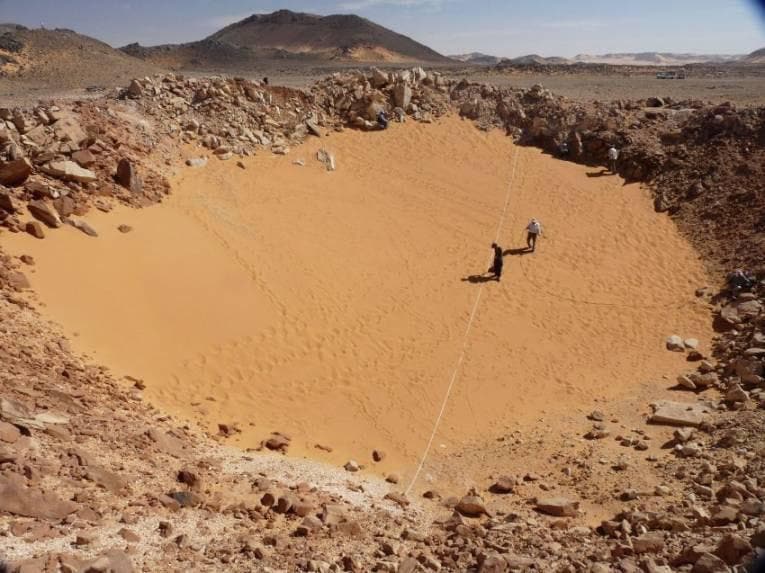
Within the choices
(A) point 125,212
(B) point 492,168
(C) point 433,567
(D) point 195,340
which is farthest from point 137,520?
(B) point 492,168

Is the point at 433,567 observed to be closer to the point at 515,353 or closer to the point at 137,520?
the point at 137,520

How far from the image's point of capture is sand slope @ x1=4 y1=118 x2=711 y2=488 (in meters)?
9.29

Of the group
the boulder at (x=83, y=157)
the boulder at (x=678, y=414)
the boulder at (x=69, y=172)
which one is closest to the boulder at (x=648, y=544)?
the boulder at (x=678, y=414)

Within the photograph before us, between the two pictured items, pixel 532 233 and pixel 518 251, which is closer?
pixel 532 233

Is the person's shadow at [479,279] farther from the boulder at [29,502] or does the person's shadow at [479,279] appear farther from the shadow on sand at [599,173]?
the boulder at [29,502]

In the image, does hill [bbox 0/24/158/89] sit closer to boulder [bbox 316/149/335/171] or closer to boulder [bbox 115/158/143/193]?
boulder [bbox 316/149/335/171]

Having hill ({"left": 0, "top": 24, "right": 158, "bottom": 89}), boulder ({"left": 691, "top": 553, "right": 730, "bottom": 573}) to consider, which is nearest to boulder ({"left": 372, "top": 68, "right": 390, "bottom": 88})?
hill ({"left": 0, "top": 24, "right": 158, "bottom": 89})

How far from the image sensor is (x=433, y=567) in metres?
5.18

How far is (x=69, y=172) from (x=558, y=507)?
34.0ft

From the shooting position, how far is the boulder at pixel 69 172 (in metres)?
11.5

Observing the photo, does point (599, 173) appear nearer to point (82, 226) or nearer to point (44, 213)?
point (82, 226)

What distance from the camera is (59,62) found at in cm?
2928

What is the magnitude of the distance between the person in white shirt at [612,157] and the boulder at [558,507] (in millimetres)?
12874

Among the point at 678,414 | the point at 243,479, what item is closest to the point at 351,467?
the point at 243,479
